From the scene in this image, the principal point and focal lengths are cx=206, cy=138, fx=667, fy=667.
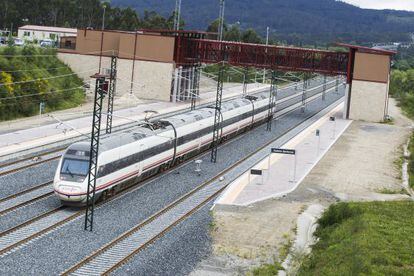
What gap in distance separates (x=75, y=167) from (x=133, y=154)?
436 centimetres

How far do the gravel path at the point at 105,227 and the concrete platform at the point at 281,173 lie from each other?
2.42 metres

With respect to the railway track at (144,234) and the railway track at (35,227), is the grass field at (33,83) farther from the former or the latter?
the railway track at (35,227)

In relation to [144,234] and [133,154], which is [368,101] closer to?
[133,154]

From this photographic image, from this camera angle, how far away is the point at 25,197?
30812mm

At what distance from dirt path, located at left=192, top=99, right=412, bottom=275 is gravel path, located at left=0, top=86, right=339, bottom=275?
1.68 meters

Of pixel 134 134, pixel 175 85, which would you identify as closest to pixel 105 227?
pixel 134 134

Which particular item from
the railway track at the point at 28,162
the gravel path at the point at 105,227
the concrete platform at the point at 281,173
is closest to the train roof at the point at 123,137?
the gravel path at the point at 105,227

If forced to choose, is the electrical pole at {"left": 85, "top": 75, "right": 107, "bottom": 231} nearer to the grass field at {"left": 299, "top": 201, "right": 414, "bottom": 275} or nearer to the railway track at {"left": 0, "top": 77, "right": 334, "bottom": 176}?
the railway track at {"left": 0, "top": 77, "right": 334, "bottom": 176}

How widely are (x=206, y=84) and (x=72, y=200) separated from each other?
7760cm

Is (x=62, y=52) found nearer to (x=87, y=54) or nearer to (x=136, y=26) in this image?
(x=87, y=54)

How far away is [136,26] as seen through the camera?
146 metres

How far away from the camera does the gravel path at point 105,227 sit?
22.2 m

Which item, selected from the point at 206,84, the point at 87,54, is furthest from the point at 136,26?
the point at 87,54

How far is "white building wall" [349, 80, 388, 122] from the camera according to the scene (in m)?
71.5
